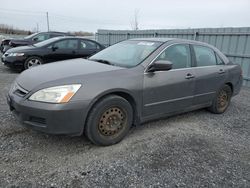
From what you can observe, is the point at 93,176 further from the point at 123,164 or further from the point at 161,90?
the point at 161,90

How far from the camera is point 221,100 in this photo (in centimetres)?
495

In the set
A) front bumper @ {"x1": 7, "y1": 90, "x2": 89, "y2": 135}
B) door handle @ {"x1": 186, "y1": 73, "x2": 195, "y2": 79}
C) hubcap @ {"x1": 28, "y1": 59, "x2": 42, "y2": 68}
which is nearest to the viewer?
front bumper @ {"x1": 7, "y1": 90, "x2": 89, "y2": 135}

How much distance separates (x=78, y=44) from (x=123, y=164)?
22.8ft

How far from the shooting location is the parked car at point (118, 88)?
112 inches

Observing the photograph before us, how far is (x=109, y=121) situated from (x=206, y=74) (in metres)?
2.22

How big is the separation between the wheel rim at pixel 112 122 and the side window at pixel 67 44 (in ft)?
20.0

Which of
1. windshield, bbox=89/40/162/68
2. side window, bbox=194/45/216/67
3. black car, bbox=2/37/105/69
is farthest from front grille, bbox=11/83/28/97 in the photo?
black car, bbox=2/37/105/69

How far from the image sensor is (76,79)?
296cm

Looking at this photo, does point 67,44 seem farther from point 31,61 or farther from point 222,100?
point 222,100

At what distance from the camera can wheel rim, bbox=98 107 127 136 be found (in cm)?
318

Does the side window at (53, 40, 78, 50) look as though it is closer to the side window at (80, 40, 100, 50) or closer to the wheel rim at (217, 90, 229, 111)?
the side window at (80, 40, 100, 50)

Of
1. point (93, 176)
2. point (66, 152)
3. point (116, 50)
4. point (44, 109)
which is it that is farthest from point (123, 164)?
point (116, 50)

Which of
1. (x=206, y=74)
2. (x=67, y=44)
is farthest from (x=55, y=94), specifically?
(x=67, y=44)

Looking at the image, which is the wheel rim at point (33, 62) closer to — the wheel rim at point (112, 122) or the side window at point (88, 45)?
the side window at point (88, 45)
